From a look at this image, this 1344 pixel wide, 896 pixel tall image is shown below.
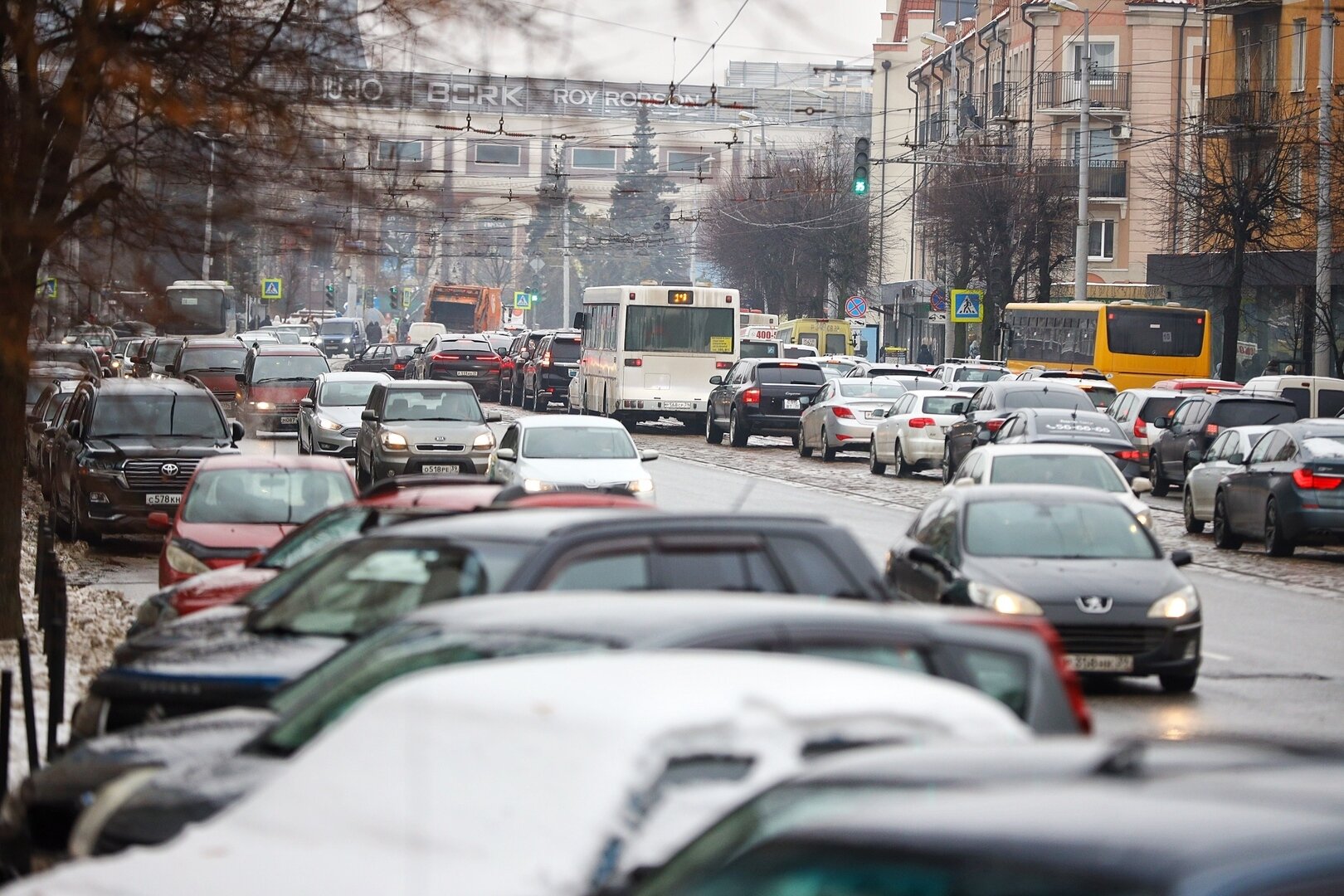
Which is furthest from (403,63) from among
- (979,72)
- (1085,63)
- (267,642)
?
(979,72)

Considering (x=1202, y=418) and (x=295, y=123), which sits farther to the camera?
(x=1202, y=418)

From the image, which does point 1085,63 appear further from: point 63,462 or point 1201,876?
point 1201,876

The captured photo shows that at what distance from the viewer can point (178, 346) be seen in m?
44.5

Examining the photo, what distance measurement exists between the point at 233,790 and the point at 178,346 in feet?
133

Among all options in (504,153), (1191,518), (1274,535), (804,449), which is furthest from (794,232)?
(1274,535)

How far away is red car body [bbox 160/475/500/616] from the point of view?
34.5ft

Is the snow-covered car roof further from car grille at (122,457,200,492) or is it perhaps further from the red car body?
car grille at (122,457,200,492)

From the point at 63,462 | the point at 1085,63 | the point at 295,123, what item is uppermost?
the point at 1085,63

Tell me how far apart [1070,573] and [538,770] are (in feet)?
33.2

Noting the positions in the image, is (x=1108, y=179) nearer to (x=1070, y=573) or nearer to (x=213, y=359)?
(x=213, y=359)

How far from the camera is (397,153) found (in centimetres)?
1025

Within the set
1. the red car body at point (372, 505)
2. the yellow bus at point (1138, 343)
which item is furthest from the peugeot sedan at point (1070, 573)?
the yellow bus at point (1138, 343)

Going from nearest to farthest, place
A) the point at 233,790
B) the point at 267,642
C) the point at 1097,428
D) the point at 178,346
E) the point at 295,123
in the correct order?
the point at 233,790, the point at 267,642, the point at 295,123, the point at 1097,428, the point at 178,346

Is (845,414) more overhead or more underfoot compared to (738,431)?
more overhead
